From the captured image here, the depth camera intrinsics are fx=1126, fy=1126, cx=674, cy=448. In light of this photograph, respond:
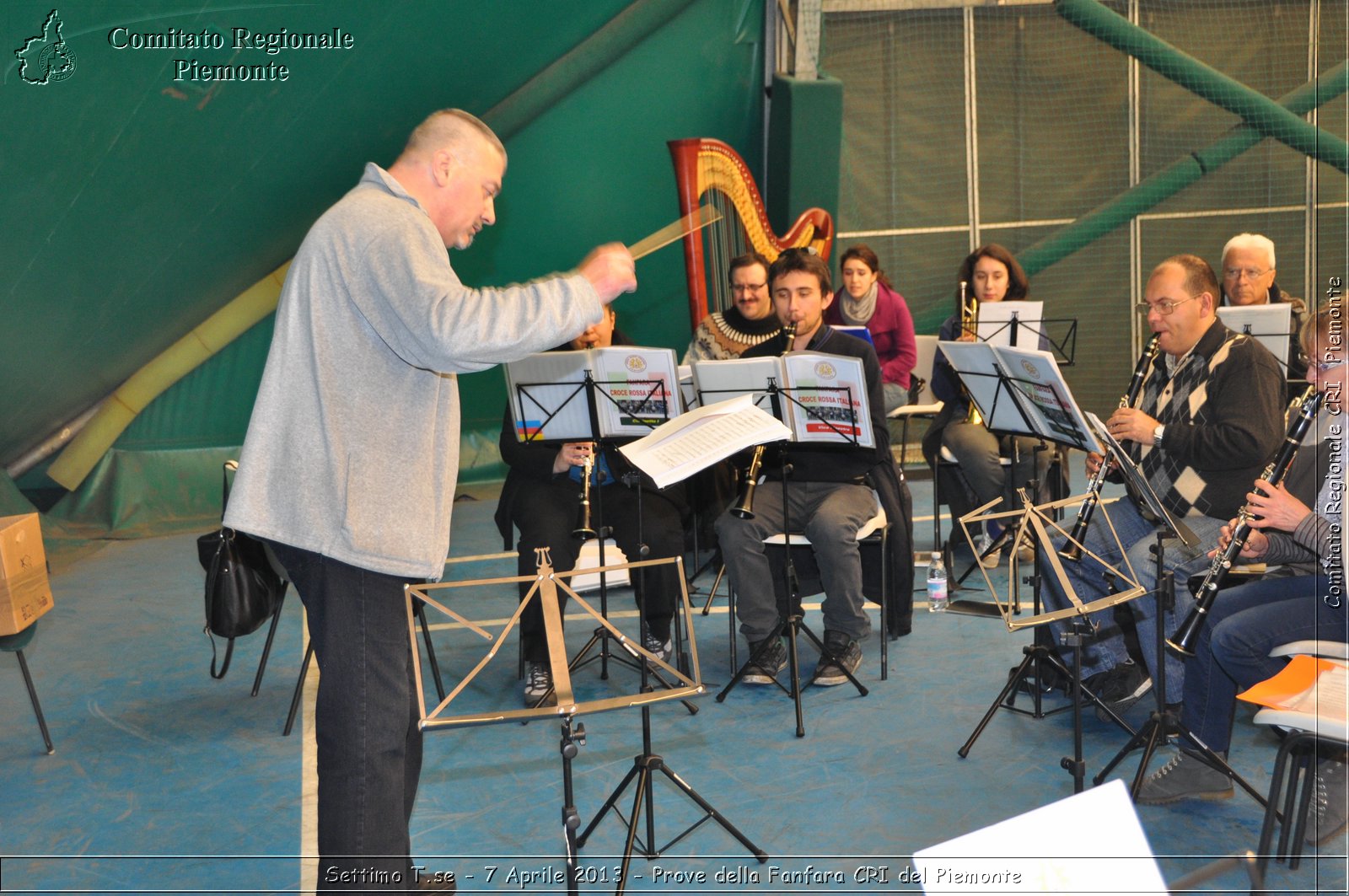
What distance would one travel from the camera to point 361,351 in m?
2.11

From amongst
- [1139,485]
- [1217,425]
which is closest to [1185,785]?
[1139,485]

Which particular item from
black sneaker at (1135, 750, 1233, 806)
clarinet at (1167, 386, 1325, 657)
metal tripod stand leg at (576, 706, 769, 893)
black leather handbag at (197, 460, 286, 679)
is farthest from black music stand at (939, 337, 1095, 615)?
black leather handbag at (197, 460, 286, 679)

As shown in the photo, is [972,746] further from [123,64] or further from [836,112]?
[836,112]

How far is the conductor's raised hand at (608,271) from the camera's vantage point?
2.12m

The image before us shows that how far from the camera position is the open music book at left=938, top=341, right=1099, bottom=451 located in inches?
138

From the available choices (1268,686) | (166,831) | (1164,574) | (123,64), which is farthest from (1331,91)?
(166,831)

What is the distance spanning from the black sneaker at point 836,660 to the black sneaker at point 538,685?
0.96 metres

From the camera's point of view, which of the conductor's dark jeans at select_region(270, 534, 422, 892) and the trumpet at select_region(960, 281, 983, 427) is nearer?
the conductor's dark jeans at select_region(270, 534, 422, 892)

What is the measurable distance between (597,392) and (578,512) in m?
0.46

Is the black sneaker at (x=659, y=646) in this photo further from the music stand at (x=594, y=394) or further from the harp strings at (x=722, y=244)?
the harp strings at (x=722, y=244)

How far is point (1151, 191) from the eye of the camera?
29.0 ft

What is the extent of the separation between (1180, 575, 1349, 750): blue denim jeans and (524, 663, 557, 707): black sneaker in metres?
2.06

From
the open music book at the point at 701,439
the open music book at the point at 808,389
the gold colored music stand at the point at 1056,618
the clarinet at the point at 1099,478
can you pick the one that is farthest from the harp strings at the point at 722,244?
the gold colored music stand at the point at 1056,618

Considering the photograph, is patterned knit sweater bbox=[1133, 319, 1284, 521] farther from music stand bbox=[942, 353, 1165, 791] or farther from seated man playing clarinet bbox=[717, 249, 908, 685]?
seated man playing clarinet bbox=[717, 249, 908, 685]
